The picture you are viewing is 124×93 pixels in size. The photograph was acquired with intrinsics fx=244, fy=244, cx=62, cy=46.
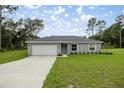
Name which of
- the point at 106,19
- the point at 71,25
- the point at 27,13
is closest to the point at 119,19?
the point at 106,19

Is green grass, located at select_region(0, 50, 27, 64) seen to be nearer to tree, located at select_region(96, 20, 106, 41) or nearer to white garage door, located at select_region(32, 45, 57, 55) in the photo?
white garage door, located at select_region(32, 45, 57, 55)

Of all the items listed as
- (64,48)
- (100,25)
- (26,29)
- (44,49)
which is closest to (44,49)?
(44,49)

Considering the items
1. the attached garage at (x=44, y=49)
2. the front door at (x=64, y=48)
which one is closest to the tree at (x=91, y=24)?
the front door at (x=64, y=48)

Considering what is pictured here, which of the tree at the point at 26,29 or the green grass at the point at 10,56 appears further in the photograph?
the tree at the point at 26,29

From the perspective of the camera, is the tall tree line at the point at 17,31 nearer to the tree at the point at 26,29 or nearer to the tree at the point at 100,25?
the tree at the point at 26,29

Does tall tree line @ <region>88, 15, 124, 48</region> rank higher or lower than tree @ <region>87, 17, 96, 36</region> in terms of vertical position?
lower

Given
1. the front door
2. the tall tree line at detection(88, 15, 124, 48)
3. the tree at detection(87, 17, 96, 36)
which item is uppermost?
the tree at detection(87, 17, 96, 36)

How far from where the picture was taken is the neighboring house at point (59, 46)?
2964cm

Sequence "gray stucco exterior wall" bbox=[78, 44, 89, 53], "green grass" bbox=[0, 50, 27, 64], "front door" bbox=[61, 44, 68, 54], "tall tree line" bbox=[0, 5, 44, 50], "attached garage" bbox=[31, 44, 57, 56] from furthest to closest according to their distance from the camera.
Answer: "tall tree line" bbox=[0, 5, 44, 50], "gray stucco exterior wall" bbox=[78, 44, 89, 53], "front door" bbox=[61, 44, 68, 54], "attached garage" bbox=[31, 44, 57, 56], "green grass" bbox=[0, 50, 27, 64]

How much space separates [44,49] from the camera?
2980 cm

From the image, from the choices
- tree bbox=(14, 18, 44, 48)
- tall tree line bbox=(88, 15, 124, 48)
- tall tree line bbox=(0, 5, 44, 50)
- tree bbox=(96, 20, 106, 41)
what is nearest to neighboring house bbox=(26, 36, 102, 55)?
tall tree line bbox=(0, 5, 44, 50)

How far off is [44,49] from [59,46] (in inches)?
74.9

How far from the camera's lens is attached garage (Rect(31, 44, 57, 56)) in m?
29.6
